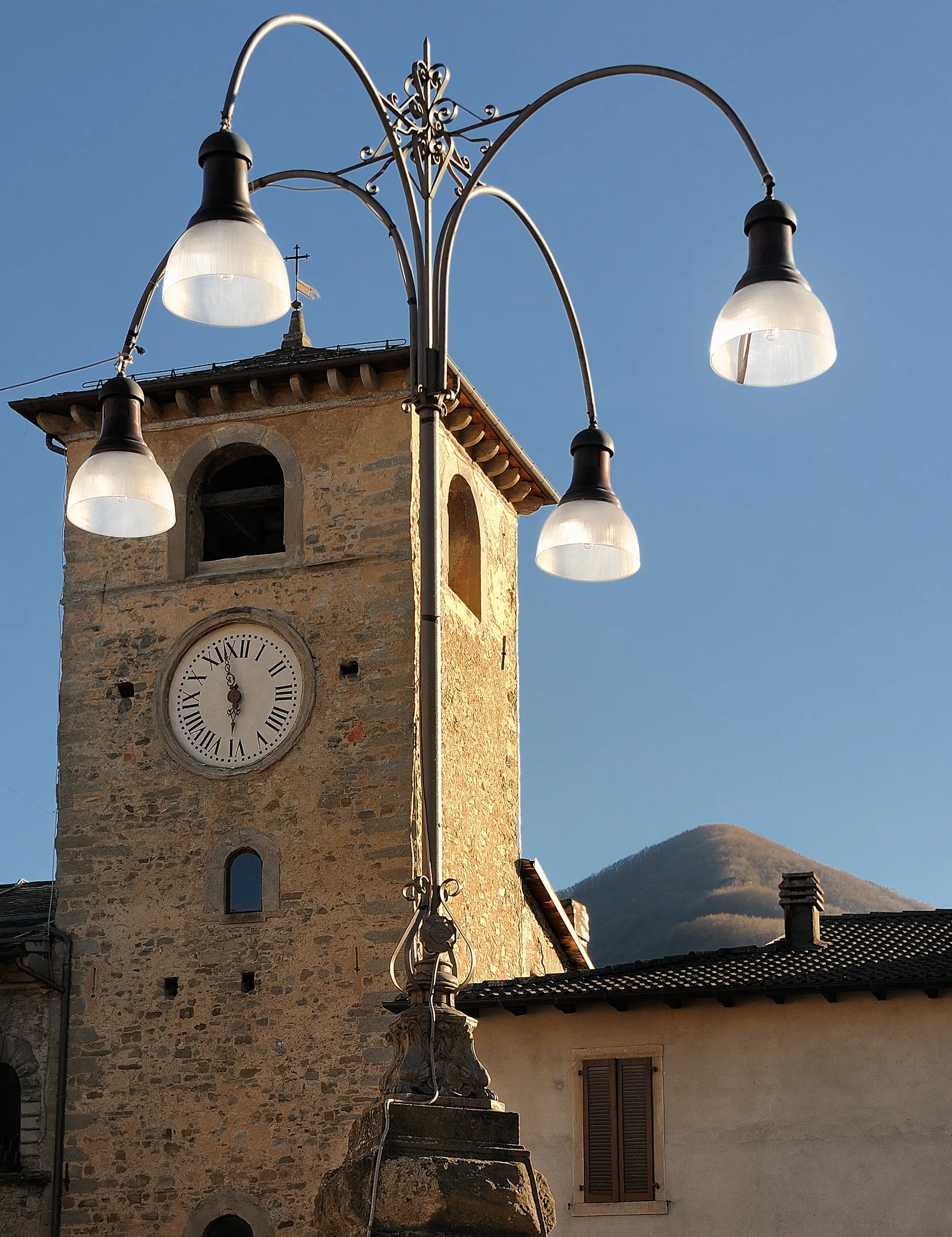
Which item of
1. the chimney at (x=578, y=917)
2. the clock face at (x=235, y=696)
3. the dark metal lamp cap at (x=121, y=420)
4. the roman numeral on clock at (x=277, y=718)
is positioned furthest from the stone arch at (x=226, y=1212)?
the dark metal lamp cap at (x=121, y=420)

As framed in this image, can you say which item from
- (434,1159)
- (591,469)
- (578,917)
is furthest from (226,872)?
(434,1159)

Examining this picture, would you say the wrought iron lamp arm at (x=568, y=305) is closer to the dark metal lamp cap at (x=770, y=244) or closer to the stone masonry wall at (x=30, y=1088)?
the dark metal lamp cap at (x=770, y=244)

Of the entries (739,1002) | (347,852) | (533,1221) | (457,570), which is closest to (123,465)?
(533,1221)

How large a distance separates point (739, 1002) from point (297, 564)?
256 inches

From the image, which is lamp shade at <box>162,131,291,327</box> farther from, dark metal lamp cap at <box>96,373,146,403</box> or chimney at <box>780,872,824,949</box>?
chimney at <box>780,872,824,949</box>

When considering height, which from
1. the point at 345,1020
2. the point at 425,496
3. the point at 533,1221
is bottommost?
the point at 533,1221

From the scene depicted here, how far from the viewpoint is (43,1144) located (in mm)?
18844

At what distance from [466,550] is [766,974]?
23.3 ft

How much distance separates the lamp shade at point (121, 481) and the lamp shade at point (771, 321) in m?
2.43

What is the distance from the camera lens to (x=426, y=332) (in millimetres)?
8008

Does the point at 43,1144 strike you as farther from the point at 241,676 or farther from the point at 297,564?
the point at 297,564

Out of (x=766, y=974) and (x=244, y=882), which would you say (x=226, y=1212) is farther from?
(x=766, y=974)

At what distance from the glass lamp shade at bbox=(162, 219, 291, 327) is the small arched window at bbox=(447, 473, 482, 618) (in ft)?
46.4

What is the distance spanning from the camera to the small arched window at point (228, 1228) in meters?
18.3
